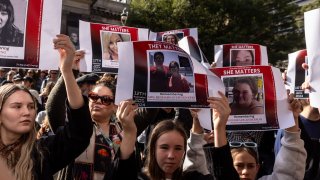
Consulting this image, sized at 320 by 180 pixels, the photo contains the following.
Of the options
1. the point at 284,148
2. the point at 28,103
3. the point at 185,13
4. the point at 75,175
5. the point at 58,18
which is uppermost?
the point at 185,13

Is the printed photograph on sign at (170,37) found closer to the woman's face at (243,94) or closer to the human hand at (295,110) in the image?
the woman's face at (243,94)

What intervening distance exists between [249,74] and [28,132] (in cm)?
182

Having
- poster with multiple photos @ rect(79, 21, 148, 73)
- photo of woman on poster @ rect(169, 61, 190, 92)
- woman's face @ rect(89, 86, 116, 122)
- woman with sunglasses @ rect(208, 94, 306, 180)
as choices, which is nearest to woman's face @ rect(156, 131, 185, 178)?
woman with sunglasses @ rect(208, 94, 306, 180)

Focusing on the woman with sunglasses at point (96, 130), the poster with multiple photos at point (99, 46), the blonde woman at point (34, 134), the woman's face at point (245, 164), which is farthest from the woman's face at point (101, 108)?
the poster with multiple photos at point (99, 46)

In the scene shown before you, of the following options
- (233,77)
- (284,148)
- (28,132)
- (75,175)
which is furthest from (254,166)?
(28,132)

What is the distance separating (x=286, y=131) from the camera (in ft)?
10.3

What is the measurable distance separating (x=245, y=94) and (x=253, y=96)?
7cm

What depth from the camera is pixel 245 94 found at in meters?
3.55

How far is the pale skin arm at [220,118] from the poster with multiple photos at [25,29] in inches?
51.2

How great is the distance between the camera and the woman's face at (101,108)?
3.47 meters

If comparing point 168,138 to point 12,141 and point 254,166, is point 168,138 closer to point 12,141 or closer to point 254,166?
point 254,166

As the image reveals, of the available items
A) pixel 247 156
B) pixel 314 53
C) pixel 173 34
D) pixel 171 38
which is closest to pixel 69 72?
pixel 247 156

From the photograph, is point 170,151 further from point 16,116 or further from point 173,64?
point 16,116

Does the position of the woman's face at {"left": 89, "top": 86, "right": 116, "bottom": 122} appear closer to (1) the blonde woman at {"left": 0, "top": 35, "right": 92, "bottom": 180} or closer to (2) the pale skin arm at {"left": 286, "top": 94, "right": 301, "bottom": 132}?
(1) the blonde woman at {"left": 0, "top": 35, "right": 92, "bottom": 180}
